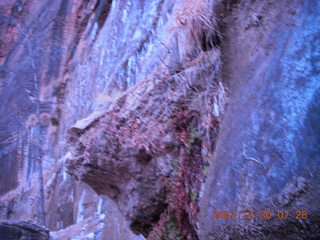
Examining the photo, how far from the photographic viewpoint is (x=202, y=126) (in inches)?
125

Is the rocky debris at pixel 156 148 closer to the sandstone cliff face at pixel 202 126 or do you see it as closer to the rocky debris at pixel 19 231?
the sandstone cliff face at pixel 202 126

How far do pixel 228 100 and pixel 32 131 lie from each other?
8226 mm

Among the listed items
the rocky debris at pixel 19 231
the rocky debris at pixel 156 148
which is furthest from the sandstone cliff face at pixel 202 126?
the rocky debris at pixel 19 231

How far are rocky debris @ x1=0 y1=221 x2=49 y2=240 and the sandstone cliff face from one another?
0.49 metres

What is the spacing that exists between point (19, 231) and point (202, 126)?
151 inches

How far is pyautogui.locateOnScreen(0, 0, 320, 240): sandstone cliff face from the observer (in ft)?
6.41

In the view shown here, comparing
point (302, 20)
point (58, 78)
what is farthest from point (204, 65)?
point (58, 78)
